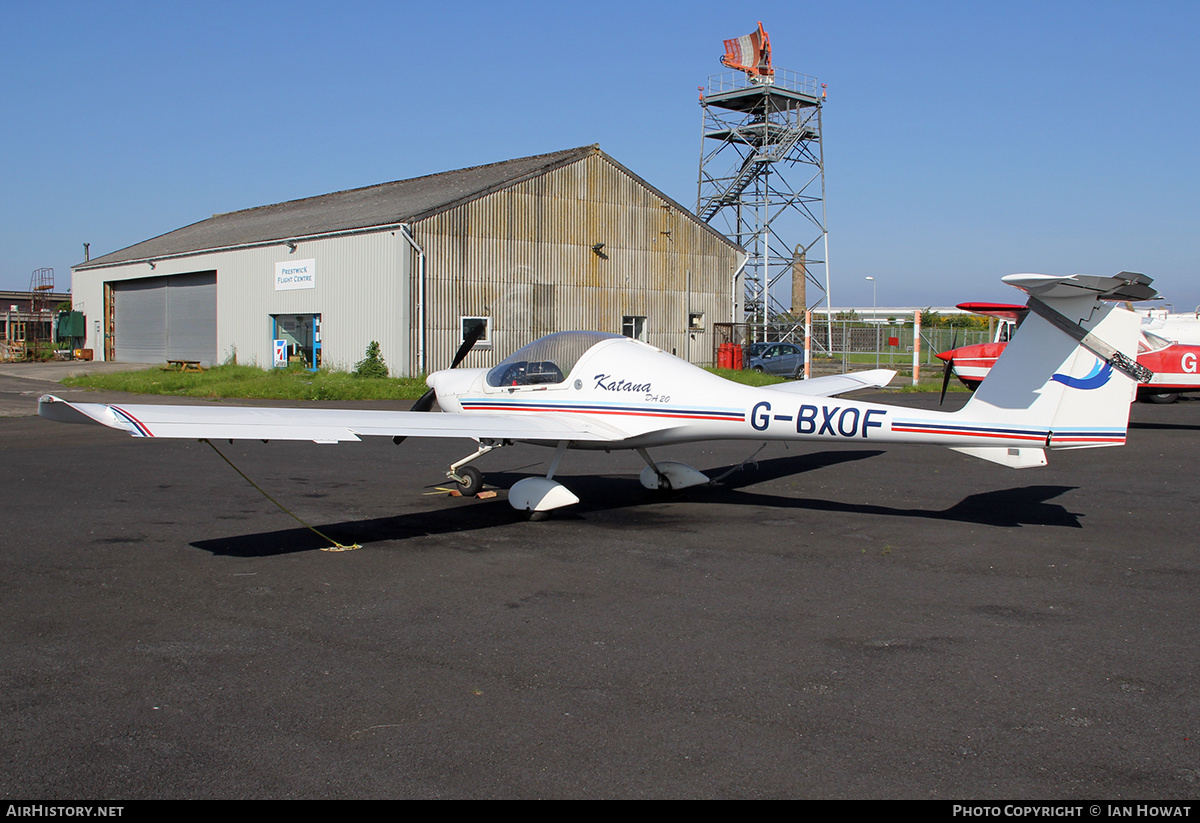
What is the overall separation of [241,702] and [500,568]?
2947 millimetres

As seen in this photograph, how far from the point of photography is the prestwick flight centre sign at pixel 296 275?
3070 centimetres

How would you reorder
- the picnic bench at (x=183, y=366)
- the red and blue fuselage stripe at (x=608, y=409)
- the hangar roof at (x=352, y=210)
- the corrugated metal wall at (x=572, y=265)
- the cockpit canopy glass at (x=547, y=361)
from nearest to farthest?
1. the red and blue fuselage stripe at (x=608, y=409)
2. the cockpit canopy glass at (x=547, y=361)
3. the corrugated metal wall at (x=572, y=265)
4. the hangar roof at (x=352, y=210)
5. the picnic bench at (x=183, y=366)

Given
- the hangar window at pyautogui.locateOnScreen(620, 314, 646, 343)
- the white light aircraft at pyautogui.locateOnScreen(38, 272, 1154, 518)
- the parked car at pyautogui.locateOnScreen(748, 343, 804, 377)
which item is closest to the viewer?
the white light aircraft at pyautogui.locateOnScreen(38, 272, 1154, 518)

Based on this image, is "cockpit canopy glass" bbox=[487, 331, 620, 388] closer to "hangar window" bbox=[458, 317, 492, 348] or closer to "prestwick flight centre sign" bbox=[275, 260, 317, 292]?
"hangar window" bbox=[458, 317, 492, 348]

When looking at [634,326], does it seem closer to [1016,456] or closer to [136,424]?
[1016,456]

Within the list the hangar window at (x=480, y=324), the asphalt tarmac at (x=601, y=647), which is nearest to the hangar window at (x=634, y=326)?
the hangar window at (x=480, y=324)

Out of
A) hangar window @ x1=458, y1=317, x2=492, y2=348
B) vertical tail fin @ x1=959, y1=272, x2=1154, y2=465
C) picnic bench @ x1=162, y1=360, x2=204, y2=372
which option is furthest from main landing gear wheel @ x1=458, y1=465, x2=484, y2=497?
picnic bench @ x1=162, y1=360, x2=204, y2=372

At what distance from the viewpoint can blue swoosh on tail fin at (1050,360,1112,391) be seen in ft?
25.0

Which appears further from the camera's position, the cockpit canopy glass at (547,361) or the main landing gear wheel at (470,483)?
the main landing gear wheel at (470,483)

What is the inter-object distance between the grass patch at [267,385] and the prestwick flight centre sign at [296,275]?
310 centimetres

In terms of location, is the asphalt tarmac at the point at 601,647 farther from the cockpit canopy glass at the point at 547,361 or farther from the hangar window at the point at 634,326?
the hangar window at the point at 634,326

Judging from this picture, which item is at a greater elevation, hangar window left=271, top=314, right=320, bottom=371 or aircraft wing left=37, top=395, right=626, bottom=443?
hangar window left=271, top=314, right=320, bottom=371

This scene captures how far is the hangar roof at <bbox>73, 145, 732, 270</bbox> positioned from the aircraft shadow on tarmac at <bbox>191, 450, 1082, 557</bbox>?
61.9ft

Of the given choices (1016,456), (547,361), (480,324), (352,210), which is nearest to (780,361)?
(480,324)
